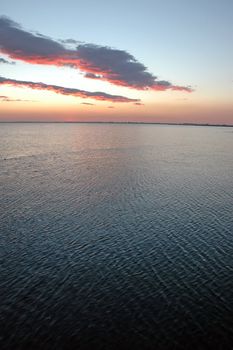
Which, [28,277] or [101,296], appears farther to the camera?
[28,277]

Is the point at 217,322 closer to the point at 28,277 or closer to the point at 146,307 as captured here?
the point at 146,307

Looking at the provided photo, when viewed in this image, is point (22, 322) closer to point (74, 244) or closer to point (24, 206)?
point (74, 244)

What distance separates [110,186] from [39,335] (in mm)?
42953

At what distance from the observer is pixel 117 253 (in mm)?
31578

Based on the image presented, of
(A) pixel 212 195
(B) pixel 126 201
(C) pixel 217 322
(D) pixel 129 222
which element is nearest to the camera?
(C) pixel 217 322

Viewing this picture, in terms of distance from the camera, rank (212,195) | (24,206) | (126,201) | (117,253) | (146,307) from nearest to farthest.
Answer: (146,307) < (117,253) < (24,206) < (126,201) < (212,195)

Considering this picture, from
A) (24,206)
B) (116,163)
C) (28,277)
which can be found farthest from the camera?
(116,163)

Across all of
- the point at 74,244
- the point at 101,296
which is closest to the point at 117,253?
the point at 74,244

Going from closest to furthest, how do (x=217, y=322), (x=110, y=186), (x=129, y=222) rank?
(x=217, y=322) < (x=129, y=222) < (x=110, y=186)

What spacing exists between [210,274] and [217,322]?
6406 mm

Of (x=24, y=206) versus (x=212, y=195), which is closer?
(x=24, y=206)

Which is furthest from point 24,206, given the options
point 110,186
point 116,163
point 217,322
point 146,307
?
point 116,163

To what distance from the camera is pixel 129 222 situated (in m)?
40.6

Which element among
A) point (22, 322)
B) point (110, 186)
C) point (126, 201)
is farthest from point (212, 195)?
point (22, 322)
